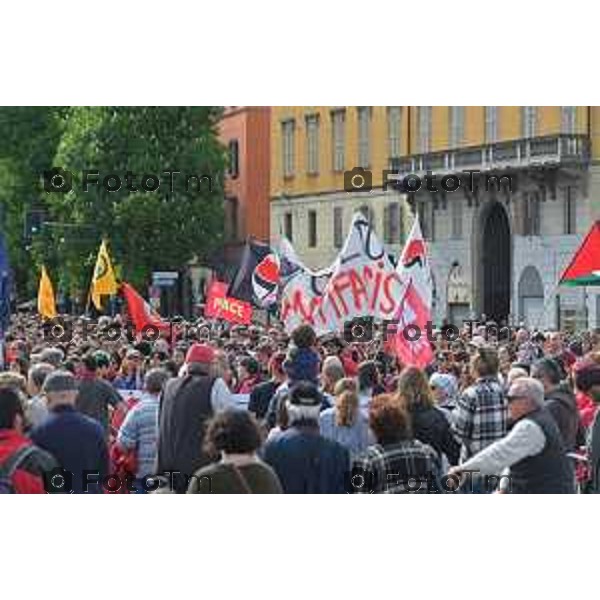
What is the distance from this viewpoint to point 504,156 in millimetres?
49656

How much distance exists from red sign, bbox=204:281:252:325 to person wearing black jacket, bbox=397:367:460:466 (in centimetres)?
1705

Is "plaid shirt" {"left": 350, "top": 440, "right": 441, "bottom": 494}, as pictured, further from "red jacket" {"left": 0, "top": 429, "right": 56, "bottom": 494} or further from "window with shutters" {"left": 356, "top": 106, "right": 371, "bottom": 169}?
"window with shutters" {"left": 356, "top": 106, "right": 371, "bottom": 169}

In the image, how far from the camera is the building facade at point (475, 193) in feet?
154

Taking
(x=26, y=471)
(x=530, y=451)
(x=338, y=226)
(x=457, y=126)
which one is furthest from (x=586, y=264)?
(x=338, y=226)

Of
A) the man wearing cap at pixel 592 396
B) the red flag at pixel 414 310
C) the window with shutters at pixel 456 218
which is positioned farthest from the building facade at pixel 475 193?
the man wearing cap at pixel 592 396

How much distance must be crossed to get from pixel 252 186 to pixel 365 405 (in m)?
56.2

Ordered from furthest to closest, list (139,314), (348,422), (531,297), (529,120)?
(529,120)
(531,297)
(139,314)
(348,422)

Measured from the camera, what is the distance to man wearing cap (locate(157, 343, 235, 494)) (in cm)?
1208

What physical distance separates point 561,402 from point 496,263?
3867 centimetres

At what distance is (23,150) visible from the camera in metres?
65.3

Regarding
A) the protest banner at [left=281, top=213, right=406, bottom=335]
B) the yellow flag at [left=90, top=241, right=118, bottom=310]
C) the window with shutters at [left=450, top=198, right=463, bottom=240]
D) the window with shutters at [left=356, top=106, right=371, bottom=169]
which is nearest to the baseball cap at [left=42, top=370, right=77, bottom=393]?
the protest banner at [left=281, top=213, right=406, bottom=335]

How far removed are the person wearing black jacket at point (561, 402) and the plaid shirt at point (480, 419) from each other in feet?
1.07

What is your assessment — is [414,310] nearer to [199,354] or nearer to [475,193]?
[199,354]

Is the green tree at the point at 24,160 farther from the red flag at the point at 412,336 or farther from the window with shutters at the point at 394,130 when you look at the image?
the red flag at the point at 412,336
